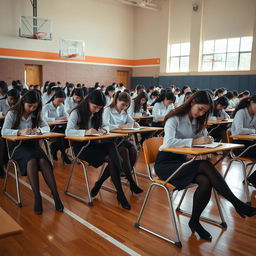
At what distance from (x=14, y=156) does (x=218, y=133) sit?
13.0 ft

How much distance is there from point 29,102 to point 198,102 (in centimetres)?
178

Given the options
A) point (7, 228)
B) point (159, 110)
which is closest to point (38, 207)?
point (7, 228)

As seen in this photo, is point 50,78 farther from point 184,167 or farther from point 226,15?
point 184,167

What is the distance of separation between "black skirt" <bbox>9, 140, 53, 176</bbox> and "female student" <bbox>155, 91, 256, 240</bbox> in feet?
4.10

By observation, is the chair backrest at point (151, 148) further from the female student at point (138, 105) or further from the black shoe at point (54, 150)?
the female student at point (138, 105)

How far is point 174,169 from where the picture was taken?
2451mm

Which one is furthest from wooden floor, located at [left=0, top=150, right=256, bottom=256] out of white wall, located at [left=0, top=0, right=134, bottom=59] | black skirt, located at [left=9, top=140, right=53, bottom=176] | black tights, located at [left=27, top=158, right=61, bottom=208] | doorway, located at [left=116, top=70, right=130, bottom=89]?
doorway, located at [left=116, top=70, right=130, bottom=89]

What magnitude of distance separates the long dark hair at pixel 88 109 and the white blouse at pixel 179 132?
3.10 feet

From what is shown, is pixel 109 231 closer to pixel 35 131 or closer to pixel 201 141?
pixel 201 141

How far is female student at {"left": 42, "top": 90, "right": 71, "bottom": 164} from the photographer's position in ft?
16.0

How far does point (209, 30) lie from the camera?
13.9 meters

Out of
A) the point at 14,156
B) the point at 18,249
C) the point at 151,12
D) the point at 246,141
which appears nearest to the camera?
the point at 18,249

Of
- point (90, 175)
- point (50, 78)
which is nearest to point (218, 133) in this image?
point (90, 175)

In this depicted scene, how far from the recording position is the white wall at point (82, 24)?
42.4ft
